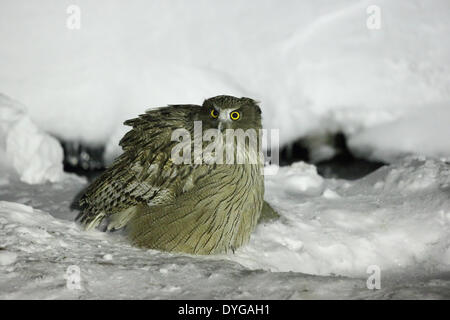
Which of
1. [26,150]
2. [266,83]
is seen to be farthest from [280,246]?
[26,150]

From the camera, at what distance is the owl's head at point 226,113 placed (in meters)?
3.85

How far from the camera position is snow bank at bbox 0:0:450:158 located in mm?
6543

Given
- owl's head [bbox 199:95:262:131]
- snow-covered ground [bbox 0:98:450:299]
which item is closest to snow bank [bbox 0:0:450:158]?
snow-covered ground [bbox 0:98:450:299]

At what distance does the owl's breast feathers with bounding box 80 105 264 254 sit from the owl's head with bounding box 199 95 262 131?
0.22 meters

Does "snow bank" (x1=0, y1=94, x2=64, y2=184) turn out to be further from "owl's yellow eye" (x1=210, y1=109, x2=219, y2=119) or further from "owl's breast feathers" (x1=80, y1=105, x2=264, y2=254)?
"owl's yellow eye" (x1=210, y1=109, x2=219, y2=119)

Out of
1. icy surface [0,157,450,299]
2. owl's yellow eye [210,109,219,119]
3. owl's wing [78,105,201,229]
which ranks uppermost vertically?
owl's yellow eye [210,109,219,119]

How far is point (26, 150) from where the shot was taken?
583 cm

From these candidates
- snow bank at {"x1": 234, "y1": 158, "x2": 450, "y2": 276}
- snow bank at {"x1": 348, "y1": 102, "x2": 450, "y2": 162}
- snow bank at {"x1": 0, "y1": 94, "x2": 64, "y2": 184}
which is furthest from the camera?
snow bank at {"x1": 348, "y1": 102, "x2": 450, "y2": 162}

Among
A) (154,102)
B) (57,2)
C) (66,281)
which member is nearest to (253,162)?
(66,281)

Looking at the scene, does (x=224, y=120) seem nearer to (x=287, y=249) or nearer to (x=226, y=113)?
(x=226, y=113)

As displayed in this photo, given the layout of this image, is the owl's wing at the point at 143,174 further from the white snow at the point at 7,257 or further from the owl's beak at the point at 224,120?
the white snow at the point at 7,257

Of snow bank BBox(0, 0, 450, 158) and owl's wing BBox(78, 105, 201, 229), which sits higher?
snow bank BBox(0, 0, 450, 158)

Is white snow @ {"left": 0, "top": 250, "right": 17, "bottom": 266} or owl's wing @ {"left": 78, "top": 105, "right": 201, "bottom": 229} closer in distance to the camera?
white snow @ {"left": 0, "top": 250, "right": 17, "bottom": 266}

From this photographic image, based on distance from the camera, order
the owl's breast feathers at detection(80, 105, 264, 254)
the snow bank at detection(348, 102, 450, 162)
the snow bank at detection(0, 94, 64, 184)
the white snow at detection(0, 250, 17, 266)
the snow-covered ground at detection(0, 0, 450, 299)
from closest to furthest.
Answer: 1. the white snow at detection(0, 250, 17, 266)
2. the owl's breast feathers at detection(80, 105, 264, 254)
3. the snow-covered ground at detection(0, 0, 450, 299)
4. the snow bank at detection(0, 94, 64, 184)
5. the snow bank at detection(348, 102, 450, 162)
